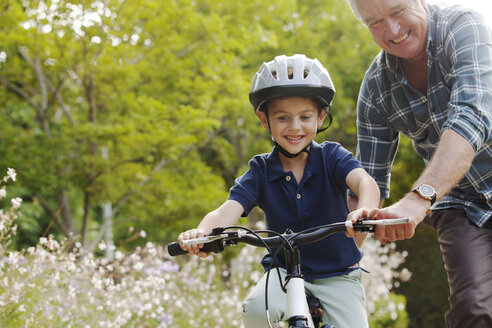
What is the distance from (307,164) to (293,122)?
0.82 ft

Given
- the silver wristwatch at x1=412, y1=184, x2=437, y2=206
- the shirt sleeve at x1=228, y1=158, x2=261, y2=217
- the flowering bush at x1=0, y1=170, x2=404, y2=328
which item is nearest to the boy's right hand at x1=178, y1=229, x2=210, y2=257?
the shirt sleeve at x1=228, y1=158, x2=261, y2=217

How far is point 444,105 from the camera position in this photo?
11.1ft

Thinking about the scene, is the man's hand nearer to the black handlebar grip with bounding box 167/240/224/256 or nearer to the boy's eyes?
the black handlebar grip with bounding box 167/240/224/256

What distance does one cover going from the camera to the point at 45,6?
757 centimetres

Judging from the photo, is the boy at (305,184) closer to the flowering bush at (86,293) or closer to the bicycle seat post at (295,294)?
the bicycle seat post at (295,294)

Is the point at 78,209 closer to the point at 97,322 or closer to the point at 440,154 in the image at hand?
the point at 97,322

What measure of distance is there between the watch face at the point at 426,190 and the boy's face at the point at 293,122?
881 millimetres

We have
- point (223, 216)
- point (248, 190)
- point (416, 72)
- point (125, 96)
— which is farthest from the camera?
point (125, 96)

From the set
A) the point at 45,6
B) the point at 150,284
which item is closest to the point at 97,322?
the point at 150,284

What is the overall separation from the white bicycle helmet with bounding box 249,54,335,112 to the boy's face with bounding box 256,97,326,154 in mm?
70

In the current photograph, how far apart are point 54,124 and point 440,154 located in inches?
290

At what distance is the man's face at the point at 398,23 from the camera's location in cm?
327

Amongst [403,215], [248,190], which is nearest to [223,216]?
Result: [248,190]

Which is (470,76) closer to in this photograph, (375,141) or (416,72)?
(416,72)
